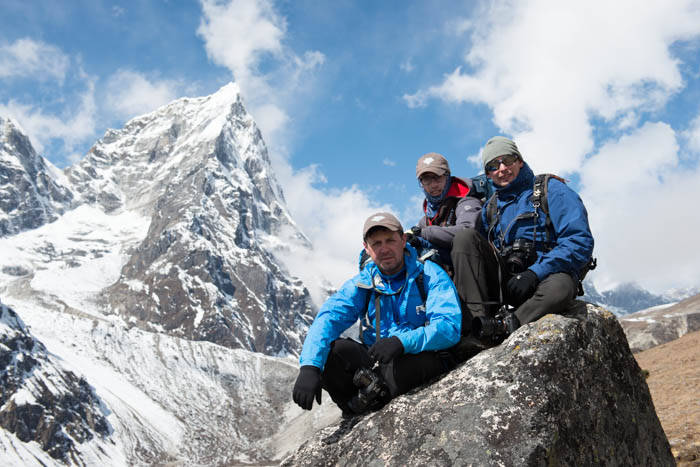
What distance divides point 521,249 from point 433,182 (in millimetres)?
2073

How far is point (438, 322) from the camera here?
5.76 metres

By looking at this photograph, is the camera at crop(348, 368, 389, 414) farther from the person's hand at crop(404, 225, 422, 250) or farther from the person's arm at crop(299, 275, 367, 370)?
the person's hand at crop(404, 225, 422, 250)

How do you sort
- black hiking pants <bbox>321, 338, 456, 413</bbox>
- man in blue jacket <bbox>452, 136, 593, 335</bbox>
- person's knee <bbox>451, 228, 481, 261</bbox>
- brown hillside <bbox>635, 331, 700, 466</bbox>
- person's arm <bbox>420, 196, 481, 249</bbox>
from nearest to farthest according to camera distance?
1. black hiking pants <bbox>321, 338, 456, 413</bbox>
2. man in blue jacket <bbox>452, 136, 593, 335</bbox>
3. person's knee <bbox>451, 228, 481, 261</bbox>
4. person's arm <bbox>420, 196, 481, 249</bbox>
5. brown hillside <bbox>635, 331, 700, 466</bbox>

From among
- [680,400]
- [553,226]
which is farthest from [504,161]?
[680,400]

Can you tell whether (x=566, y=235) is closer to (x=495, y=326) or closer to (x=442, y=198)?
(x=495, y=326)

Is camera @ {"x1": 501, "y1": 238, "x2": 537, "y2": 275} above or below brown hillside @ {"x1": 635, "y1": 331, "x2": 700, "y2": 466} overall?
above

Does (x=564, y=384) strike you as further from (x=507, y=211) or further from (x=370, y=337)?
(x=507, y=211)

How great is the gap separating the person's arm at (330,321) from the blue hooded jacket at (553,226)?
2.21m

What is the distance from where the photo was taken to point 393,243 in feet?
20.7

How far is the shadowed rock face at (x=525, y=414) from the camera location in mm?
4684

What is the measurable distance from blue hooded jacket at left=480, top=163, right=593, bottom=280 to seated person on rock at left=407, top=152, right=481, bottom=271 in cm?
33

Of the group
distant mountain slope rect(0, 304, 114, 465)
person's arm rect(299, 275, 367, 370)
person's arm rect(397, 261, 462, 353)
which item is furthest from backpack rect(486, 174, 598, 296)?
distant mountain slope rect(0, 304, 114, 465)

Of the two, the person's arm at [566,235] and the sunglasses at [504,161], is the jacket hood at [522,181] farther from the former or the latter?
the person's arm at [566,235]

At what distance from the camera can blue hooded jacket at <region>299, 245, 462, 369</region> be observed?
576 centimetres
